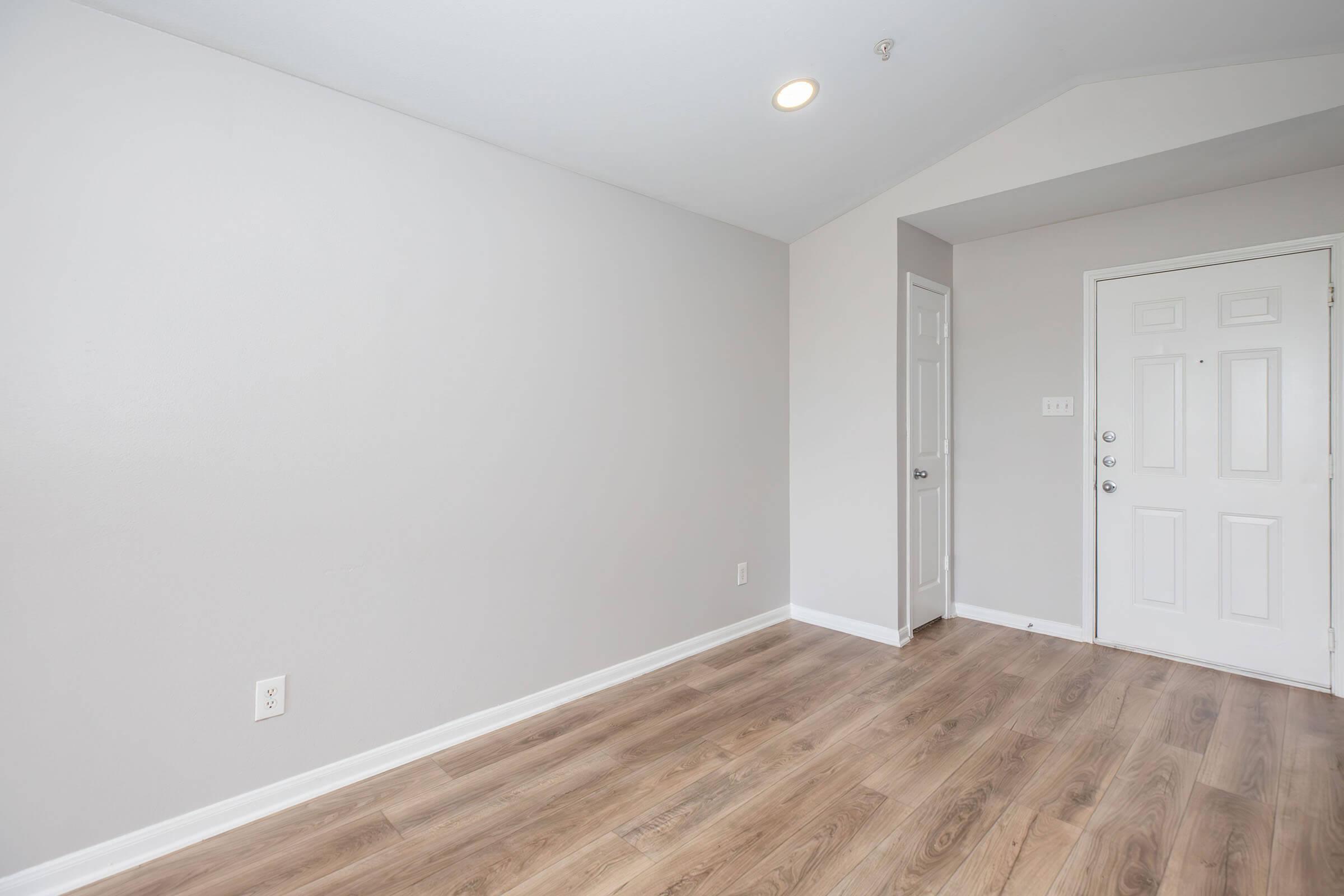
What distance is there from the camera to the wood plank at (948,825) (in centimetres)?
170

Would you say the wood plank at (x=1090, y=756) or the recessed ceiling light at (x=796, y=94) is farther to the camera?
the recessed ceiling light at (x=796, y=94)

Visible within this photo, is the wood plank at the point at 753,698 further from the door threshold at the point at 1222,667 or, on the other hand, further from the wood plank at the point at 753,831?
the door threshold at the point at 1222,667

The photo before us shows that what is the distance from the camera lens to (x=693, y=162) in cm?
291

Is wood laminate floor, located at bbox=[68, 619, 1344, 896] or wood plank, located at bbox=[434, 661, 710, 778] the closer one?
wood laminate floor, located at bbox=[68, 619, 1344, 896]

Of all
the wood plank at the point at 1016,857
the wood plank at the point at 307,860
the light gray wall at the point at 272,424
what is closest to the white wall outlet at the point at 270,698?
the light gray wall at the point at 272,424

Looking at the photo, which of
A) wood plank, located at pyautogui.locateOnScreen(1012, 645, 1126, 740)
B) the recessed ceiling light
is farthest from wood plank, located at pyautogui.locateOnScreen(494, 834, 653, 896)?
the recessed ceiling light

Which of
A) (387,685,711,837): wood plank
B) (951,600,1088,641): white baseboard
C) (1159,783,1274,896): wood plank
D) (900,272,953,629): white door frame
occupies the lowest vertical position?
(1159,783,1274,896): wood plank

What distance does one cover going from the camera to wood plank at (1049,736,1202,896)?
169 cm

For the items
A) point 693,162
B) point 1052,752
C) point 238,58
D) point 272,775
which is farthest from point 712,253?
point 272,775

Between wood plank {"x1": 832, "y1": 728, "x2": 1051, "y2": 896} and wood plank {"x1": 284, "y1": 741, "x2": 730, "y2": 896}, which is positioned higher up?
wood plank {"x1": 284, "y1": 741, "x2": 730, "y2": 896}

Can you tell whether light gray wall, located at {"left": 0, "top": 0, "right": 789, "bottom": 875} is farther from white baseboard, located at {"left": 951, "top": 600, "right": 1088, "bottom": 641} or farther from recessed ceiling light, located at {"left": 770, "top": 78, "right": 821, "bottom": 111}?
white baseboard, located at {"left": 951, "top": 600, "right": 1088, "bottom": 641}

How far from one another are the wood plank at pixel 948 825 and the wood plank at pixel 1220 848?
432mm

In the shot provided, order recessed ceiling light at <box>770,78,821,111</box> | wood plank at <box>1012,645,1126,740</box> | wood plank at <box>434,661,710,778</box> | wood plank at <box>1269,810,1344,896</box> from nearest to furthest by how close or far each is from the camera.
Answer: wood plank at <box>1269,810,1344,896</box> < wood plank at <box>434,661,710,778</box> < recessed ceiling light at <box>770,78,821,111</box> < wood plank at <box>1012,645,1126,740</box>

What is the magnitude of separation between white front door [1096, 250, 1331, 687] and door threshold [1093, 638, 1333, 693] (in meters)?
0.01
